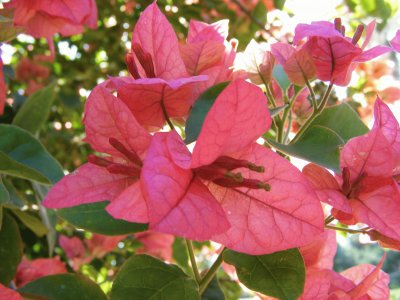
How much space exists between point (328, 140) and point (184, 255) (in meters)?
1.23

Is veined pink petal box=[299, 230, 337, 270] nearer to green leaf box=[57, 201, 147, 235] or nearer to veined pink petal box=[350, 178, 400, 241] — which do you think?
veined pink petal box=[350, 178, 400, 241]

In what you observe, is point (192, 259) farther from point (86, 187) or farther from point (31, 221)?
point (31, 221)

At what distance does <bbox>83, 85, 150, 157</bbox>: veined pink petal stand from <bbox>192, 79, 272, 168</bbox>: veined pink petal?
81mm

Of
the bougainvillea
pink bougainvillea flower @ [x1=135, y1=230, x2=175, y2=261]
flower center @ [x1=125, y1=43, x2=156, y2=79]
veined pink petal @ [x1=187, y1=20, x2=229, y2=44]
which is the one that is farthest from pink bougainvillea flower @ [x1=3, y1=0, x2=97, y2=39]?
pink bougainvillea flower @ [x1=135, y1=230, x2=175, y2=261]

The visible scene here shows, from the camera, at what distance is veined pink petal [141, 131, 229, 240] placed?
→ 0.43m

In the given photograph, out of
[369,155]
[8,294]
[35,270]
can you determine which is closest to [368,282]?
[369,155]

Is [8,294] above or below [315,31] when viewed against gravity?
below

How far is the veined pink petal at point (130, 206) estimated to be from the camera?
0.50 metres

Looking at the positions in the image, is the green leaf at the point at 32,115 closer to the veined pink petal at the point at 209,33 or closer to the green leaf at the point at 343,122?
the veined pink petal at the point at 209,33

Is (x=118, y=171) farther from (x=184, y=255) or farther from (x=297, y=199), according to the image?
(x=184, y=255)

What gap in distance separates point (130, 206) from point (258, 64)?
0.28m

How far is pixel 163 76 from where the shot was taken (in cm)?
62

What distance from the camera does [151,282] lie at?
61 cm

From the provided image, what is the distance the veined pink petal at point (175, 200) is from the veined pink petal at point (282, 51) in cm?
23
